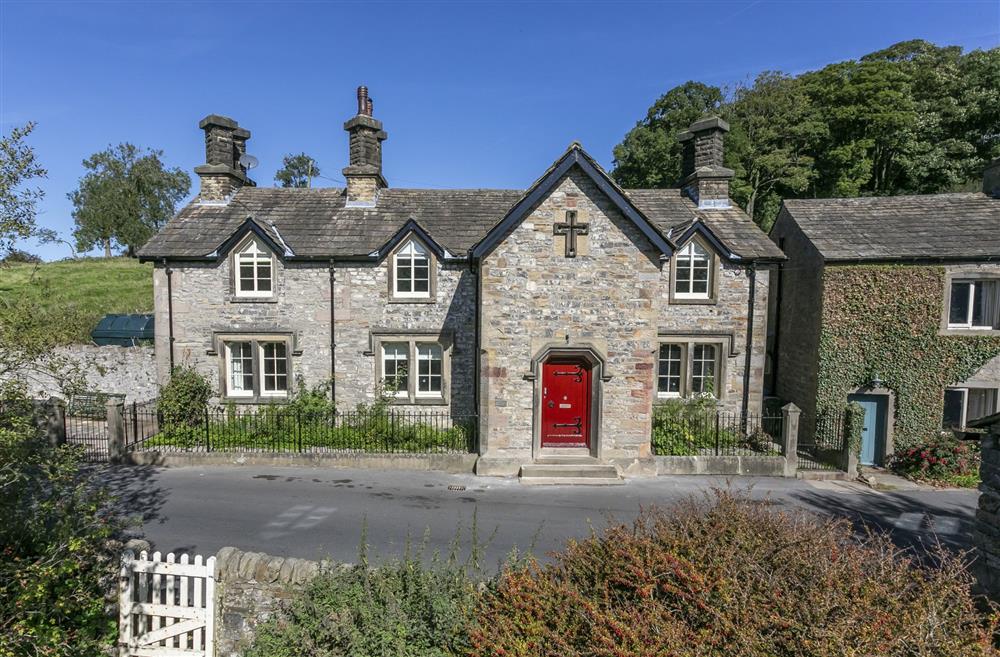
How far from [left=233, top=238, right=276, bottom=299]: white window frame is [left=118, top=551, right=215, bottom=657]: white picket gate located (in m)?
11.7

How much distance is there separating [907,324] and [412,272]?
16.0 metres

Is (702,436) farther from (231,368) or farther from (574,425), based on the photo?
(231,368)

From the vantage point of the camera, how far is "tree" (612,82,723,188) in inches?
1411

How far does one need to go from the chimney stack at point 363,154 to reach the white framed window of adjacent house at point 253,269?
3848 mm

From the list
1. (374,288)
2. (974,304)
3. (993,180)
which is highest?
(993,180)

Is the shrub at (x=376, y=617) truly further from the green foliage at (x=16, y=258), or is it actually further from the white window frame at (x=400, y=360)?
the white window frame at (x=400, y=360)

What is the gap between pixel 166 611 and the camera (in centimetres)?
630

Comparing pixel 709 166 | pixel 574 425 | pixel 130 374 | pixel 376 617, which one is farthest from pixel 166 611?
pixel 709 166

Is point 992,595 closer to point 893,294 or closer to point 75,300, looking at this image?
point 893,294

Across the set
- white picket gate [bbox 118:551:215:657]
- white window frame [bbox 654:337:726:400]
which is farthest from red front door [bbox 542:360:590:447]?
white picket gate [bbox 118:551:215:657]

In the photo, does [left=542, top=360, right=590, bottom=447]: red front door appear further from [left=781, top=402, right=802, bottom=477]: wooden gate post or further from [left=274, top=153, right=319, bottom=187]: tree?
[left=274, top=153, right=319, bottom=187]: tree

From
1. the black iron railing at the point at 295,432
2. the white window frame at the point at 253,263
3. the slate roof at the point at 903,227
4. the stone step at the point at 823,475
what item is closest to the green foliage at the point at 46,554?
the black iron railing at the point at 295,432

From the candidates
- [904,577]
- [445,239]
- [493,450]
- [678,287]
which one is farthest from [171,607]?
[678,287]

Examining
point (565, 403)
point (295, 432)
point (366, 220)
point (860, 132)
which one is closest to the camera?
point (565, 403)
